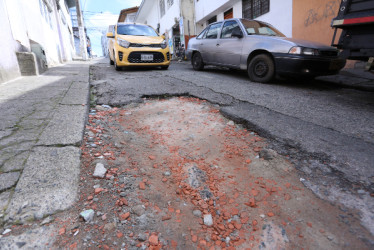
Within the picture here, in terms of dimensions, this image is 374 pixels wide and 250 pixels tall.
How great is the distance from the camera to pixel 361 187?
143 cm

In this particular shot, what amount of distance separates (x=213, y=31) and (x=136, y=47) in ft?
7.76

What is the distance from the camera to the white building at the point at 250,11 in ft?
24.9

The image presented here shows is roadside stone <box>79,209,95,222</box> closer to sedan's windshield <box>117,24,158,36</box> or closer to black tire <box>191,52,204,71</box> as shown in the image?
black tire <box>191,52,204,71</box>

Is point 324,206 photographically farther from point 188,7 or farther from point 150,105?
point 188,7

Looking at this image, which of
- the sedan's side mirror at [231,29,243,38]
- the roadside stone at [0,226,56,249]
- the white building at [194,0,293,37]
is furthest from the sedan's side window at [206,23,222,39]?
the roadside stone at [0,226,56,249]

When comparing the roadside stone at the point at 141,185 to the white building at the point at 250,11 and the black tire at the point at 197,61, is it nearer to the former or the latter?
the black tire at the point at 197,61

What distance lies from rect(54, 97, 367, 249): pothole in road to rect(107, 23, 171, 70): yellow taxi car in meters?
4.85

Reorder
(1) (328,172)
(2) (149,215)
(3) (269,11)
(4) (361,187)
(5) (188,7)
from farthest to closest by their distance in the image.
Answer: (5) (188,7) → (3) (269,11) → (1) (328,172) → (4) (361,187) → (2) (149,215)

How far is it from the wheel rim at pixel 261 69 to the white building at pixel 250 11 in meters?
3.73

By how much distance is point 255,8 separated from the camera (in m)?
9.29

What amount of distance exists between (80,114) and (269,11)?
27.9 feet

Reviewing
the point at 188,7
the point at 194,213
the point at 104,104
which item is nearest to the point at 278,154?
the point at 194,213

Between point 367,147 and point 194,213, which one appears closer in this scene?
point 194,213

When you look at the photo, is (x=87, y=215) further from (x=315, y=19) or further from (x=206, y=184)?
(x=315, y=19)
